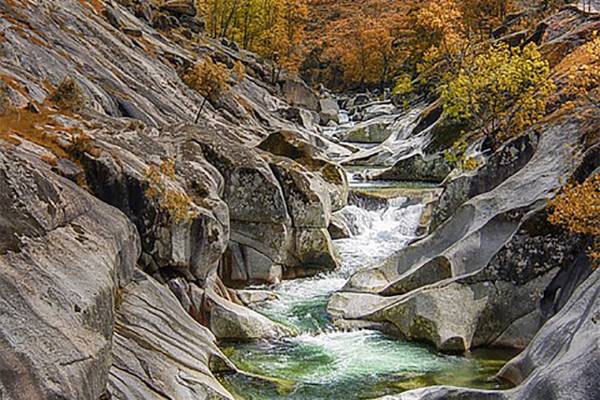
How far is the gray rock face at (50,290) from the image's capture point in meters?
9.10

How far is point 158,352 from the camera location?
1520 centimetres

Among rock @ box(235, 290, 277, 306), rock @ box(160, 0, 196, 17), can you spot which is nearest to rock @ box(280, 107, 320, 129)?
rock @ box(160, 0, 196, 17)

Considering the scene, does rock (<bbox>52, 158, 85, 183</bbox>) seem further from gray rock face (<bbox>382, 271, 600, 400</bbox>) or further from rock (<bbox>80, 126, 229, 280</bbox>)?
gray rock face (<bbox>382, 271, 600, 400</bbox>)

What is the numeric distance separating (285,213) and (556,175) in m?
12.8

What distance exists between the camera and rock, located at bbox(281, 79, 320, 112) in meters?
75.2

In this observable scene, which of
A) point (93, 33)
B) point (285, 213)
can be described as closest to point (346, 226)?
point (285, 213)

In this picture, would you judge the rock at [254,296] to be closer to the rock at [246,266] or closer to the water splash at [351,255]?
the water splash at [351,255]

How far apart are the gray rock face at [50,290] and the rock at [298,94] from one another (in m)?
62.1

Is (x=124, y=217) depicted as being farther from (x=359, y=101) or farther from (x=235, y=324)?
(x=359, y=101)

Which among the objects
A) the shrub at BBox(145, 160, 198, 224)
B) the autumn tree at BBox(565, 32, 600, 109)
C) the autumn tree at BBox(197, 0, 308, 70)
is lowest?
the shrub at BBox(145, 160, 198, 224)

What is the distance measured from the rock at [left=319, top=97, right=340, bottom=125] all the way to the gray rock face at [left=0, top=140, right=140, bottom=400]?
223ft

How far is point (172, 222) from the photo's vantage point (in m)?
19.9

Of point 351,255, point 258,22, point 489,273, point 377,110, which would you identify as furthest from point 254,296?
point 258,22

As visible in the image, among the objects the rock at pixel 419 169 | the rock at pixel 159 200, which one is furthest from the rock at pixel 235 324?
the rock at pixel 419 169
